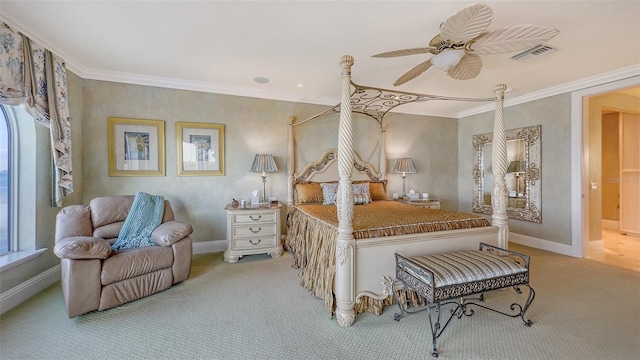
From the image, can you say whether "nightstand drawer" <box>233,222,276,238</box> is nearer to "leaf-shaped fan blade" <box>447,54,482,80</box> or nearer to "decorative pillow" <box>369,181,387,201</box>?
"decorative pillow" <box>369,181,387,201</box>

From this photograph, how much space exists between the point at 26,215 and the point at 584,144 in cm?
727

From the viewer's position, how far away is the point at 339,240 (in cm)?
217

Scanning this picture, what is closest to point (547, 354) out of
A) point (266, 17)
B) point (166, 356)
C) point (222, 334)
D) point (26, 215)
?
point (222, 334)

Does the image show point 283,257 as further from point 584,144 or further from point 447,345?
point 584,144

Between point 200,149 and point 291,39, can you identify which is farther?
point 200,149

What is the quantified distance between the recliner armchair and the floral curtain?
53cm

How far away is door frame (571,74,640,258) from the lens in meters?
3.85

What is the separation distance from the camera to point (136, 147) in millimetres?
3713

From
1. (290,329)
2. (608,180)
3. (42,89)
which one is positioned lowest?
Answer: (290,329)

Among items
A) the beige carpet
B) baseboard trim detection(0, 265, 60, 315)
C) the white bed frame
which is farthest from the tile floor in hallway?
baseboard trim detection(0, 265, 60, 315)

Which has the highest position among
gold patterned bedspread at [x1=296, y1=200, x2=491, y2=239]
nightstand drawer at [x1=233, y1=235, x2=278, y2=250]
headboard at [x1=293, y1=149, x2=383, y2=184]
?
headboard at [x1=293, y1=149, x2=383, y2=184]

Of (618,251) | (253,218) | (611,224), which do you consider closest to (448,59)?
(253,218)

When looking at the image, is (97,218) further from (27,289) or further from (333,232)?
(333,232)

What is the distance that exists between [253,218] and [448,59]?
3035 millimetres
